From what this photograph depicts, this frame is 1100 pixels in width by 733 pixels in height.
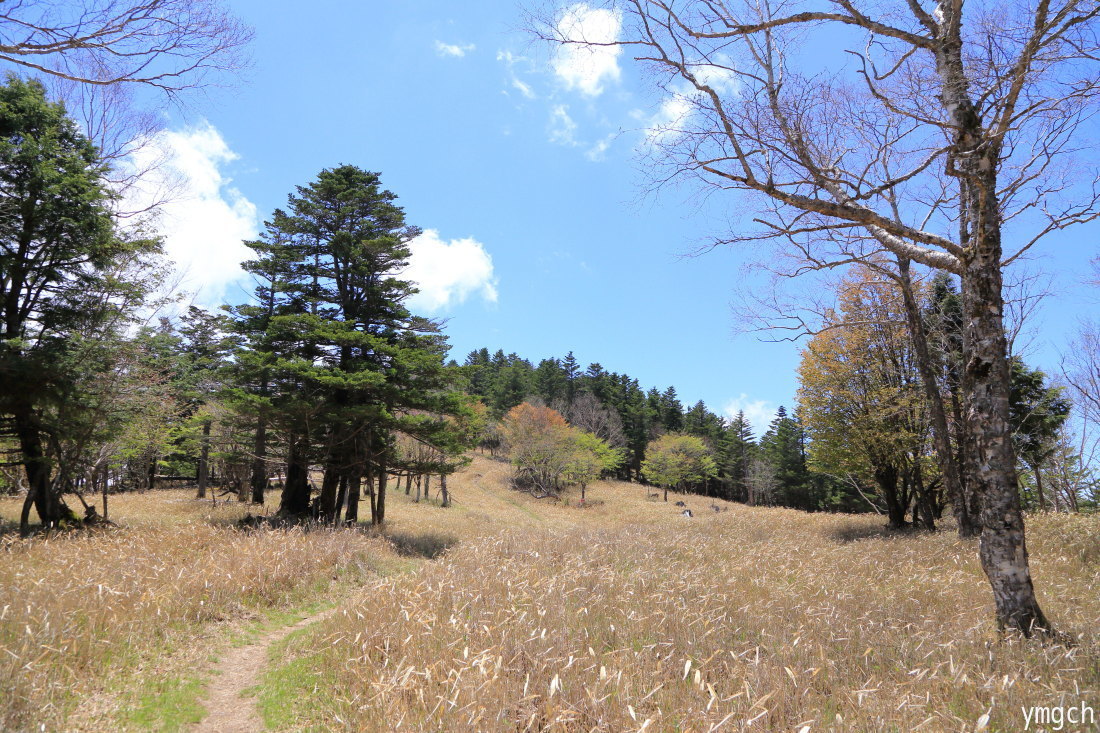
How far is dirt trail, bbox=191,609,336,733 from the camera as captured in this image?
4.36 meters

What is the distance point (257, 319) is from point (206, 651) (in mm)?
13615

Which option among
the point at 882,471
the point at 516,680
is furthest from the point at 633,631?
the point at 882,471

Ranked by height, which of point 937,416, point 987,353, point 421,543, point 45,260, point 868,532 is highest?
point 45,260

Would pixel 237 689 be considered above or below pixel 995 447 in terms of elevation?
below

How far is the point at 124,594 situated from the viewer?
237 inches

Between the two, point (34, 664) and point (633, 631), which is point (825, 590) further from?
point (34, 664)

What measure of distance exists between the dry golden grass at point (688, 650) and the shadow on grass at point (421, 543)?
5009 millimetres

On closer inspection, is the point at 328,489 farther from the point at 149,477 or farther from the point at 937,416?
the point at 149,477

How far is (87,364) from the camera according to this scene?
12023 millimetres

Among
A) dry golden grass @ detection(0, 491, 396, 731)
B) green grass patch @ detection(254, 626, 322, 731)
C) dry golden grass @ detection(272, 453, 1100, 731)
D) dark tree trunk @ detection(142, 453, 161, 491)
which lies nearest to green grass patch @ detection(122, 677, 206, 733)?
dry golden grass @ detection(0, 491, 396, 731)

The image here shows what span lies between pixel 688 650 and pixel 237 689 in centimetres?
478

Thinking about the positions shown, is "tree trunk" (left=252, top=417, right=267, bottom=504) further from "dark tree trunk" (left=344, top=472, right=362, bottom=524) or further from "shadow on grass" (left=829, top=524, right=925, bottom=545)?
"shadow on grass" (left=829, top=524, right=925, bottom=545)

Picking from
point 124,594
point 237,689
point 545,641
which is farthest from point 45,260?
point 545,641

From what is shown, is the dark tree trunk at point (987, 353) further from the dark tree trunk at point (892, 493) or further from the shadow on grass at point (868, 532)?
the dark tree trunk at point (892, 493)
